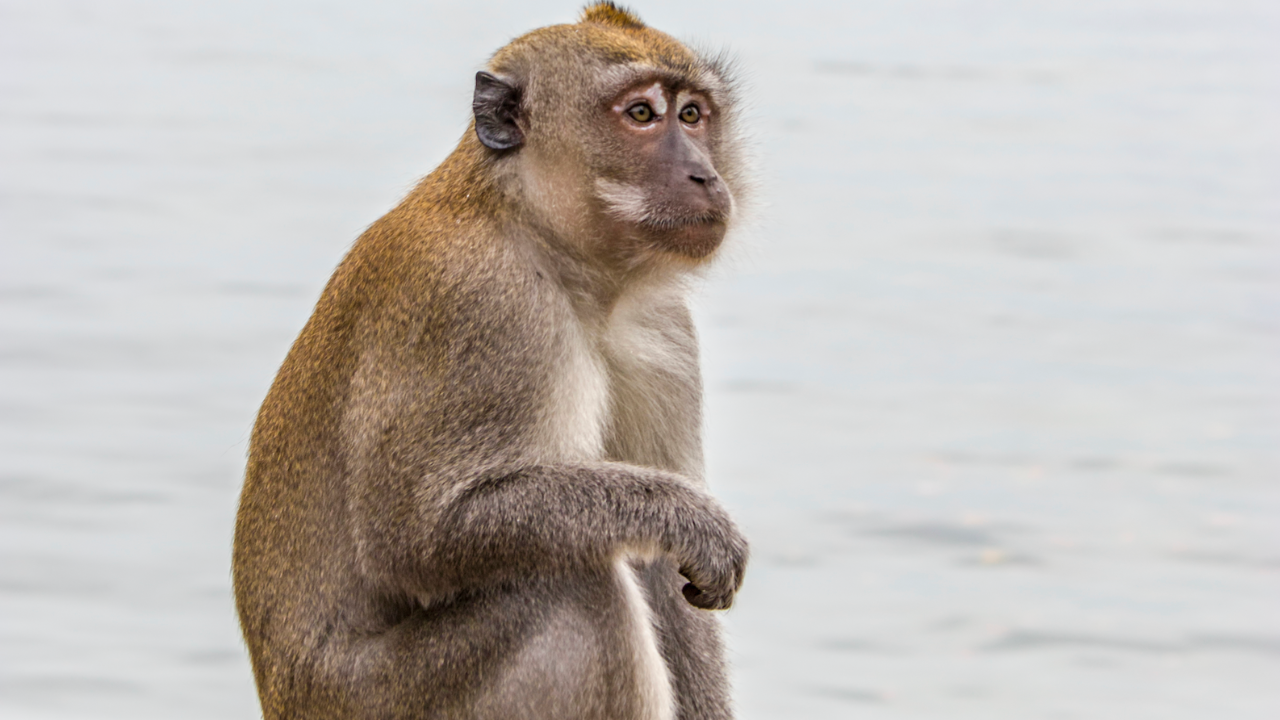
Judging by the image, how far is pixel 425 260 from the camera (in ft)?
20.9

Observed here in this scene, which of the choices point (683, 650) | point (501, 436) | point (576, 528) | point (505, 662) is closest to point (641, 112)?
point (501, 436)

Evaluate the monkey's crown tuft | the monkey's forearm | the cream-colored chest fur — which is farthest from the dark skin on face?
the monkey's forearm

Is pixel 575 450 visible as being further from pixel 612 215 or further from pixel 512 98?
pixel 512 98

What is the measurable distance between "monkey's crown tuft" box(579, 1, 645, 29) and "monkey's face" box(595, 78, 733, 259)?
43 cm

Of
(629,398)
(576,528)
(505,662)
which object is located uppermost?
(629,398)

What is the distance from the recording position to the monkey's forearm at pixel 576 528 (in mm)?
6242

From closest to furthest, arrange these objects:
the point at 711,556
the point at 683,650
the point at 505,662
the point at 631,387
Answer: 1. the point at 505,662
2. the point at 711,556
3. the point at 631,387
4. the point at 683,650

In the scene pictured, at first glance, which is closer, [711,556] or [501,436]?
[501,436]

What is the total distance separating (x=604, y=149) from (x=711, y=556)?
139 centimetres

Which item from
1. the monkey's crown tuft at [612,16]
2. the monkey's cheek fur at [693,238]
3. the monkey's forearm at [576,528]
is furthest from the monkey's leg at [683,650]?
the monkey's crown tuft at [612,16]

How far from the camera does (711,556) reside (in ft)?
21.4

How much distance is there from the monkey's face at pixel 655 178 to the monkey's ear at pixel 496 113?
0.97 ft

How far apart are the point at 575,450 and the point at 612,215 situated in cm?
78

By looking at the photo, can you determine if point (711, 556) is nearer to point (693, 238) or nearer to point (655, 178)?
point (693, 238)
